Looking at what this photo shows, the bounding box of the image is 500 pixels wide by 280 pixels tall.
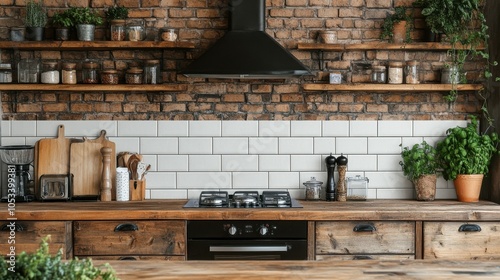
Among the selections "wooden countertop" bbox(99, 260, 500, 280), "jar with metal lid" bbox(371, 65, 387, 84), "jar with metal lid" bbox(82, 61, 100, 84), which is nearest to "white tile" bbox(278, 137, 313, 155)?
"jar with metal lid" bbox(371, 65, 387, 84)

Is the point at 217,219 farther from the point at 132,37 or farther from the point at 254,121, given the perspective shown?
the point at 132,37

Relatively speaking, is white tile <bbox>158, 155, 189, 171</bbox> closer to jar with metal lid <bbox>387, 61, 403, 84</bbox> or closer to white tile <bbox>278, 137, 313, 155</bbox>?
white tile <bbox>278, 137, 313, 155</bbox>

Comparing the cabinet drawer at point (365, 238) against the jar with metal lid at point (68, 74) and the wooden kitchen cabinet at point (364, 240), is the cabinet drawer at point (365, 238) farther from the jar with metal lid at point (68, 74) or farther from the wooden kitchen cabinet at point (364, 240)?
the jar with metal lid at point (68, 74)

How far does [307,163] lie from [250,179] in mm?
467

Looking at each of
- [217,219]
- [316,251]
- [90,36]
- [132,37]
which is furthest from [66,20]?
[316,251]

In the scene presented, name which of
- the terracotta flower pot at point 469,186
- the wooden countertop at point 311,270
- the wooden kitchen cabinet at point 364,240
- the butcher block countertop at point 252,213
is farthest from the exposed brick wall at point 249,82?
the wooden countertop at point 311,270

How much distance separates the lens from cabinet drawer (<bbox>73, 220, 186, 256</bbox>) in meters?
4.24

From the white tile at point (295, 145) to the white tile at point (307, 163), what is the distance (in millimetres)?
39

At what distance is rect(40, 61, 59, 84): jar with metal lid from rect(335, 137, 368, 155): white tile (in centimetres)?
223

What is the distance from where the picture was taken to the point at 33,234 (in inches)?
166

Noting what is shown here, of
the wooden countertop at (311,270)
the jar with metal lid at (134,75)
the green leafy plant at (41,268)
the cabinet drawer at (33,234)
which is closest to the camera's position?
the green leafy plant at (41,268)

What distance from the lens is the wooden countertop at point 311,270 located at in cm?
240

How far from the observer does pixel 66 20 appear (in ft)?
15.9

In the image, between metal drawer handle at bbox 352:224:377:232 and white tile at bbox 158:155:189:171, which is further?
white tile at bbox 158:155:189:171
